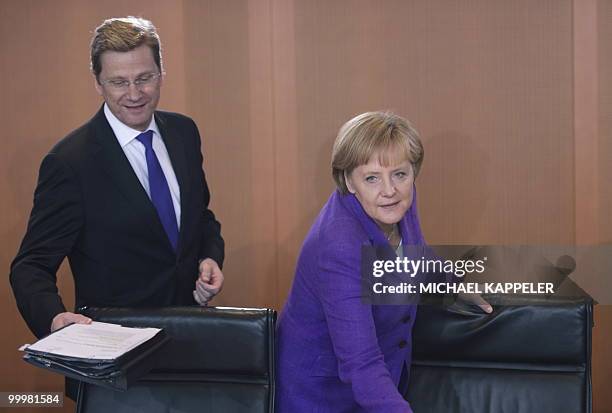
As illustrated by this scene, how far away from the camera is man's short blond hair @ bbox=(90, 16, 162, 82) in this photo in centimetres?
223

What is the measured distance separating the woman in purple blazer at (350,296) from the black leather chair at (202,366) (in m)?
0.07

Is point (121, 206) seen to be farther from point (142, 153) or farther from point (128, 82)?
point (128, 82)

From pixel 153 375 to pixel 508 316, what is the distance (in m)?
0.79

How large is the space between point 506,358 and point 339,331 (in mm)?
407

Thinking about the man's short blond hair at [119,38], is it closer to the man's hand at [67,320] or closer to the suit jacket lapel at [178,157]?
the suit jacket lapel at [178,157]

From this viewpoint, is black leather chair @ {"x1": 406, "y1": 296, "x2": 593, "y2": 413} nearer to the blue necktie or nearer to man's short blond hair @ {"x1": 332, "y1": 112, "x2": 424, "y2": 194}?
man's short blond hair @ {"x1": 332, "y1": 112, "x2": 424, "y2": 194}

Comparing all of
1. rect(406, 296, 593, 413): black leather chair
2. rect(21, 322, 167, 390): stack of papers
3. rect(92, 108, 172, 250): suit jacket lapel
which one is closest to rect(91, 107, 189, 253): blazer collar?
rect(92, 108, 172, 250): suit jacket lapel

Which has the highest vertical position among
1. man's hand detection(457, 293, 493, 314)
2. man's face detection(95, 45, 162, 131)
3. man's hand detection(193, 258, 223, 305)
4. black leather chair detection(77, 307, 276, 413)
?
man's face detection(95, 45, 162, 131)

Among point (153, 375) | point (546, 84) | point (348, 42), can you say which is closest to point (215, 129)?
point (348, 42)

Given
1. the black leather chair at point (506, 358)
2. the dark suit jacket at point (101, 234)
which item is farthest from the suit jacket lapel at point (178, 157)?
the black leather chair at point (506, 358)

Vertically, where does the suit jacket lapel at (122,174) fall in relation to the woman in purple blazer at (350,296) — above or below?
above

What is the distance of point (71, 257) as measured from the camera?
2.29 m

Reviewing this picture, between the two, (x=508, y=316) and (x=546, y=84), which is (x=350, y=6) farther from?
(x=508, y=316)

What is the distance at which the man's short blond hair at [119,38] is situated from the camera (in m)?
2.23
